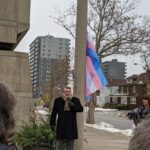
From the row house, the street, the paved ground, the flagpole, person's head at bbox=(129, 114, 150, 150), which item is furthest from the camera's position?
the row house

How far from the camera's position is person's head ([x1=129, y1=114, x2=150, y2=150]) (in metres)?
1.64

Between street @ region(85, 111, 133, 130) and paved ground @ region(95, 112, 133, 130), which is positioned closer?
paved ground @ region(95, 112, 133, 130)

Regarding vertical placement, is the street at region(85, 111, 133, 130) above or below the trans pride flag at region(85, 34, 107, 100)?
below

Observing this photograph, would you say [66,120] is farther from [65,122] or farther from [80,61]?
[80,61]

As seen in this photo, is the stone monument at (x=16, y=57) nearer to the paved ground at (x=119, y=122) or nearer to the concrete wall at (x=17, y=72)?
the concrete wall at (x=17, y=72)

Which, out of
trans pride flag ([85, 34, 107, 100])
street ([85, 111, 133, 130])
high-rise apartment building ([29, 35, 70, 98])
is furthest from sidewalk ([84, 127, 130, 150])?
high-rise apartment building ([29, 35, 70, 98])

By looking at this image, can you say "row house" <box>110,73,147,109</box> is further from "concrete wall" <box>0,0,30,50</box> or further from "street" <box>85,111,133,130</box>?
"concrete wall" <box>0,0,30,50</box>

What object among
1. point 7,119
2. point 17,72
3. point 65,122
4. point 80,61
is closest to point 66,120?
point 65,122

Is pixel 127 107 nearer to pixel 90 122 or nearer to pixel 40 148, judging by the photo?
pixel 90 122

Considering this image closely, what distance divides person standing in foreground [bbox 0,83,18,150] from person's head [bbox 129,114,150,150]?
0.94 m

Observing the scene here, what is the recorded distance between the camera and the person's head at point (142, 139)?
164 cm

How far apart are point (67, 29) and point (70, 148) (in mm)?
25504

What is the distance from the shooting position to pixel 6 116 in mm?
2543

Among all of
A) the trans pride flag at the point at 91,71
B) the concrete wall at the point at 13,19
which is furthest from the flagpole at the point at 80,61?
the concrete wall at the point at 13,19
